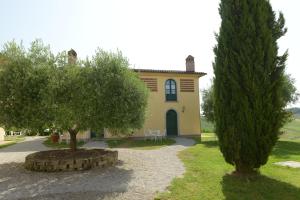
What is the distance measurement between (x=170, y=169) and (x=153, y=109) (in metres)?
17.4

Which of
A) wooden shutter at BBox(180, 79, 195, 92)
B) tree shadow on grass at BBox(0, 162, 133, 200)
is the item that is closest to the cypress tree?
tree shadow on grass at BBox(0, 162, 133, 200)

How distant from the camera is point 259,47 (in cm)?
992

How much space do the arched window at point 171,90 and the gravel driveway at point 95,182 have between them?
16.5 meters

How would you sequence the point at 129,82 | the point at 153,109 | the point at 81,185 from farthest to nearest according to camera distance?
the point at 153,109 < the point at 129,82 < the point at 81,185

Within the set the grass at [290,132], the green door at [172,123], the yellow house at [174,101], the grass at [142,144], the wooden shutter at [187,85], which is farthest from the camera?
the grass at [290,132]

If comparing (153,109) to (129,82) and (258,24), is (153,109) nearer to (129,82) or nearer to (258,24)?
(129,82)

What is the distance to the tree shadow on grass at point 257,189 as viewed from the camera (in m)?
8.02

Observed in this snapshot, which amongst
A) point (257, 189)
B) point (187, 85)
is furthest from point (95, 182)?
point (187, 85)

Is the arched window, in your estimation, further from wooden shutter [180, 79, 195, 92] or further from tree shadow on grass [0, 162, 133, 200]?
tree shadow on grass [0, 162, 133, 200]

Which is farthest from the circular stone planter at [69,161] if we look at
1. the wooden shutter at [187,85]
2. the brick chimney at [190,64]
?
the brick chimney at [190,64]

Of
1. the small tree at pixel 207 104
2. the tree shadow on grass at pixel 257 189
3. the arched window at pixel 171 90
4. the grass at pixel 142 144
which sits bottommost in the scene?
the tree shadow on grass at pixel 257 189

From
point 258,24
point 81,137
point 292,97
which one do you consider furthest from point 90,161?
point 292,97

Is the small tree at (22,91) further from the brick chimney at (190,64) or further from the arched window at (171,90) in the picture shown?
the brick chimney at (190,64)

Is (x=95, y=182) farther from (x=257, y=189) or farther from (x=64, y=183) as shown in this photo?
(x=257, y=189)
